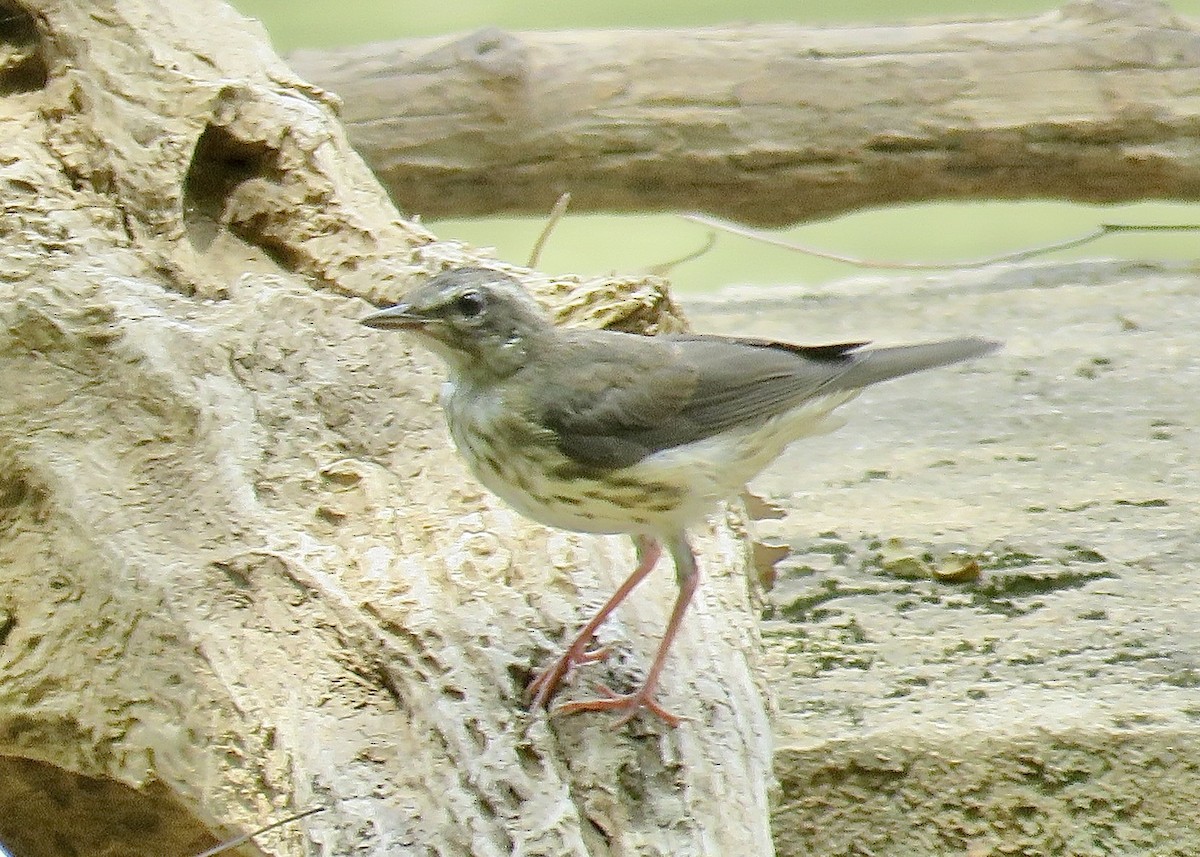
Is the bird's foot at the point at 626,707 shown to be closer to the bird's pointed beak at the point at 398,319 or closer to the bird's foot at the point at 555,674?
the bird's foot at the point at 555,674

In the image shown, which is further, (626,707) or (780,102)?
(780,102)

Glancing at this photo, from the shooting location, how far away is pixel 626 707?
102 inches

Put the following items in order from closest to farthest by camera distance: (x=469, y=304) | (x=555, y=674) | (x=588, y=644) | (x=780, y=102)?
1. (x=555, y=674)
2. (x=588, y=644)
3. (x=469, y=304)
4. (x=780, y=102)

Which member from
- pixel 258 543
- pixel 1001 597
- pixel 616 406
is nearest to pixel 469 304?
pixel 616 406

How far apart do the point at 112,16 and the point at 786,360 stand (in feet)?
6.09

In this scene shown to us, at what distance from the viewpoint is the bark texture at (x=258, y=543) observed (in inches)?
95.6

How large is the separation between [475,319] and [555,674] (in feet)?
2.49

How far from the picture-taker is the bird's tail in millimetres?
3053

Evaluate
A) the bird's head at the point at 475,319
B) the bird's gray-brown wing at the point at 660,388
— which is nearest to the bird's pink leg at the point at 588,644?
the bird's gray-brown wing at the point at 660,388

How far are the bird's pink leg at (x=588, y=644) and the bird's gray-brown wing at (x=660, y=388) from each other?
0.74ft

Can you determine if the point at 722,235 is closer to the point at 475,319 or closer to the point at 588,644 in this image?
the point at 475,319

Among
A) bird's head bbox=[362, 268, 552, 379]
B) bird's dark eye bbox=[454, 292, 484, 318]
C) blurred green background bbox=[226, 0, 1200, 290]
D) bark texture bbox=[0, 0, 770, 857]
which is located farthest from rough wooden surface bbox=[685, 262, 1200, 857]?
blurred green background bbox=[226, 0, 1200, 290]

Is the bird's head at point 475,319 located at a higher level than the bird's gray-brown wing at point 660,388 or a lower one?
higher

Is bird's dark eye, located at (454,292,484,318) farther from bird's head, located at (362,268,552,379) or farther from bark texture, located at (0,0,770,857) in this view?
bark texture, located at (0,0,770,857)
